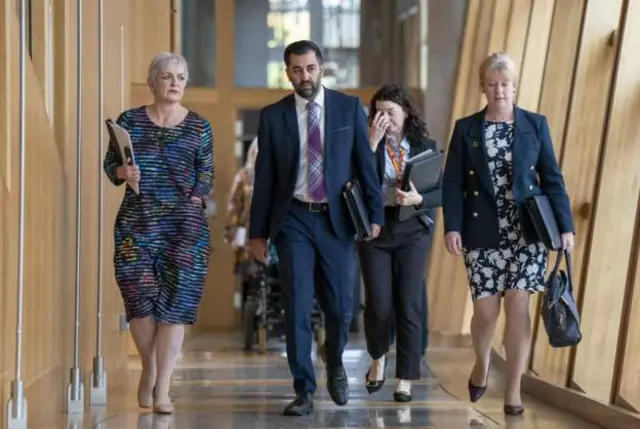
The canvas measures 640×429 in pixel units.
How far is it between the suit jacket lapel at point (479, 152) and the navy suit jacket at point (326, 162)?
15.6 inches

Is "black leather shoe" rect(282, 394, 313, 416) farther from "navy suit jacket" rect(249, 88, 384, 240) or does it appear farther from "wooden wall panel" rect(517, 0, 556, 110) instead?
"wooden wall panel" rect(517, 0, 556, 110)

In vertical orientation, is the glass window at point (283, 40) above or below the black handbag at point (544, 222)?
above

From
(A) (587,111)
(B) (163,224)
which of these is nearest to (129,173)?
(B) (163,224)

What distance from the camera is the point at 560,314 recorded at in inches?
196

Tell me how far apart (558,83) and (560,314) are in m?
2.63

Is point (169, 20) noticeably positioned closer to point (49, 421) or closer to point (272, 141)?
point (272, 141)

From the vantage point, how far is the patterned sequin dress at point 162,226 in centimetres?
520

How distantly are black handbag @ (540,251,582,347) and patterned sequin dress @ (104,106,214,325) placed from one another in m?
1.36

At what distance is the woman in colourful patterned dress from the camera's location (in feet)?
17.1

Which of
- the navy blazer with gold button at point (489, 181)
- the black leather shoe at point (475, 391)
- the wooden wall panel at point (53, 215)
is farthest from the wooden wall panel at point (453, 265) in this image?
the navy blazer with gold button at point (489, 181)

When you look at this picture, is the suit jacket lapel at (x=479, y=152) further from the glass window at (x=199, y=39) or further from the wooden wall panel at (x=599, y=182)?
the glass window at (x=199, y=39)

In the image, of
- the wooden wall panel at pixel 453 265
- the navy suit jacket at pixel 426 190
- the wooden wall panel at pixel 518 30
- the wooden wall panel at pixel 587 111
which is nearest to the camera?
the navy suit jacket at pixel 426 190

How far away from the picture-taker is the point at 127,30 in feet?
24.5

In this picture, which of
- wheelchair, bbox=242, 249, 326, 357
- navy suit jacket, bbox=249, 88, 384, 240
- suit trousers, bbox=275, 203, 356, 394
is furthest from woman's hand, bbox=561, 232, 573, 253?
wheelchair, bbox=242, 249, 326, 357
